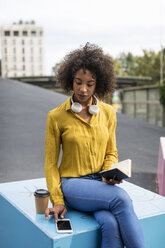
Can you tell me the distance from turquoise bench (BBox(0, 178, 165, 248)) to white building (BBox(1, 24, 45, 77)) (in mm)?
138057

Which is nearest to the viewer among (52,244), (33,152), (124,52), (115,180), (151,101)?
(52,244)

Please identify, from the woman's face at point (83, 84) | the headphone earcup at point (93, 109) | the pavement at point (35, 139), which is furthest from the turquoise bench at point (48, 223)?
the pavement at point (35, 139)

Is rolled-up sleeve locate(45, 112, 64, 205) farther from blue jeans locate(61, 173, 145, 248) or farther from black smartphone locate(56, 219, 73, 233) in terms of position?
black smartphone locate(56, 219, 73, 233)

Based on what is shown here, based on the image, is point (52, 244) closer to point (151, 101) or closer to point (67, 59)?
point (67, 59)

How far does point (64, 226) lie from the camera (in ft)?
7.36

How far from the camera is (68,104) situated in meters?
2.54

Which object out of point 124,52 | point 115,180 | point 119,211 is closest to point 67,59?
point 115,180

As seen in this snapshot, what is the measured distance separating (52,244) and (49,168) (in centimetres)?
58

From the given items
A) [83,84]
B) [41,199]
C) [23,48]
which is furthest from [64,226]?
[23,48]

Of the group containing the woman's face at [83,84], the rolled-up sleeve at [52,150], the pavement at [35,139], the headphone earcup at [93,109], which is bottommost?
the pavement at [35,139]

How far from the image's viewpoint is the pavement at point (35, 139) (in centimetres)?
529

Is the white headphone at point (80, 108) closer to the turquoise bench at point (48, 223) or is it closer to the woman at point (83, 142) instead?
the woman at point (83, 142)

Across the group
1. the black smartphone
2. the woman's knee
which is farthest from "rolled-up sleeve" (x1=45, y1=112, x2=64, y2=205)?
the woman's knee

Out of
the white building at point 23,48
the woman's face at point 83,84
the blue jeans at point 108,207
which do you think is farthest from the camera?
the white building at point 23,48
